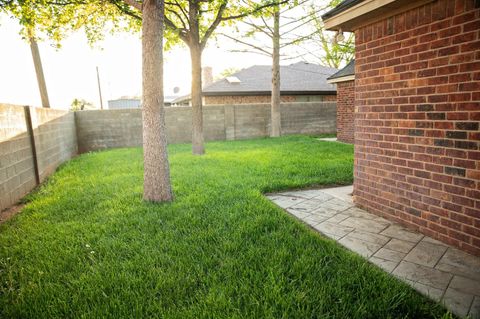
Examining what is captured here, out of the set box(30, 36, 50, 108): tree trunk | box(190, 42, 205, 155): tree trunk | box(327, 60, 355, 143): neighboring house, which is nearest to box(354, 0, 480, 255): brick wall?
box(190, 42, 205, 155): tree trunk

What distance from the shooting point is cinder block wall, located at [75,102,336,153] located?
40.8 ft

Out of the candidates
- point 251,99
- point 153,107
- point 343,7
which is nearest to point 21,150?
point 153,107

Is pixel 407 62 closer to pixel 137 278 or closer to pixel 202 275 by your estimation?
pixel 202 275

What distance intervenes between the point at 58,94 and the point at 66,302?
5173 cm

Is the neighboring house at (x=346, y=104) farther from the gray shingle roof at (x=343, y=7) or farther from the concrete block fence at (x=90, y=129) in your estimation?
the gray shingle roof at (x=343, y=7)

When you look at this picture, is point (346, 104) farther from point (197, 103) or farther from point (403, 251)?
point (403, 251)

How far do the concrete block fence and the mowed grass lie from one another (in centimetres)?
111

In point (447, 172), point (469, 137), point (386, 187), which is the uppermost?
point (469, 137)

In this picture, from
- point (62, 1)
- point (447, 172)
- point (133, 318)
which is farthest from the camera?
point (62, 1)

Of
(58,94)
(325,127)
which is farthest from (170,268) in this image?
(58,94)

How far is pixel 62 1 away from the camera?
723 cm

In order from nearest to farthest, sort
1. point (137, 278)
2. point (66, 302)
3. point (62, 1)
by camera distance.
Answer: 1. point (66, 302)
2. point (137, 278)
3. point (62, 1)

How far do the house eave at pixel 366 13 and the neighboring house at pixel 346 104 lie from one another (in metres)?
7.66

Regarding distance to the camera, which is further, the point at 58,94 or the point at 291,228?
the point at 58,94
